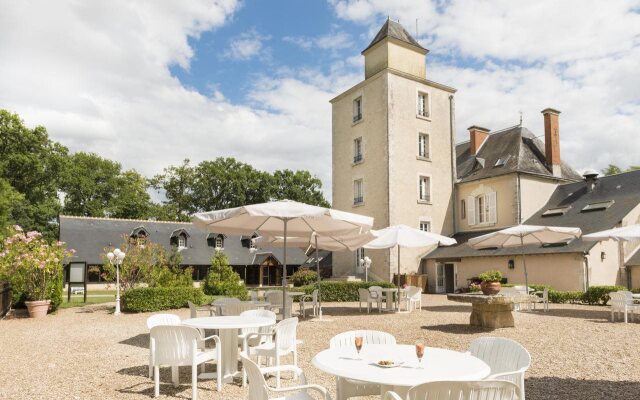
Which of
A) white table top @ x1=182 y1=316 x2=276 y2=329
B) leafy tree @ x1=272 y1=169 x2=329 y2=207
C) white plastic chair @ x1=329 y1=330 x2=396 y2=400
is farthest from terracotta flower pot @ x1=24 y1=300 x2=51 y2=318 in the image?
leafy tree @ x1=272 y1=169 x2=329 y2=207

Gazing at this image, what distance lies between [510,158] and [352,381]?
77.8 ft

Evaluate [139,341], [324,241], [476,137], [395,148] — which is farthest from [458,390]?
[476,137]

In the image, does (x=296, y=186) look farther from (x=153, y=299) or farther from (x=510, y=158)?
(x=153, y=299)

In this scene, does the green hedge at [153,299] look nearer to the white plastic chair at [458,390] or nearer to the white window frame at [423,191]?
the white plastic chair at [458,390]

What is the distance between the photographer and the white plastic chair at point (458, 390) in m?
2.58

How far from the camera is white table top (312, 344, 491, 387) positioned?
3.10 meters

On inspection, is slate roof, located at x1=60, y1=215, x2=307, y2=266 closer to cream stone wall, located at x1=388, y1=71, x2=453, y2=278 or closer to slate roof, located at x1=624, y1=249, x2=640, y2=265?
cream stone wall, located at x1=388, y1=71, x2=453, y2=278

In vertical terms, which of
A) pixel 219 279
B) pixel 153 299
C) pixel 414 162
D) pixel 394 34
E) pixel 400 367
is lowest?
pixel 153 299

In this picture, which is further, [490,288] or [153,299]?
[153,299]

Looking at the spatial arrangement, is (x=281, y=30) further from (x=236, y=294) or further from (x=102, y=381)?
(x=236, y=294)

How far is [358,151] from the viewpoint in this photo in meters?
26.4

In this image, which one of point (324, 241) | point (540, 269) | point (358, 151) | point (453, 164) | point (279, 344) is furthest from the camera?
point (453, 164)

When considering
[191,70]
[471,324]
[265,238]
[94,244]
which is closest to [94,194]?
[94,244]

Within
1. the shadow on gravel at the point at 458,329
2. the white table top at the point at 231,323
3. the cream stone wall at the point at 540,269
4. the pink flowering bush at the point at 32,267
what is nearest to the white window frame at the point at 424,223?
the cream stone wall at the point at 540,269
